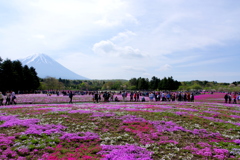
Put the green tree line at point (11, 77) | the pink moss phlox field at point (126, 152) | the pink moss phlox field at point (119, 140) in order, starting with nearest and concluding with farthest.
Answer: the pink moss phlox field at point (126, 152) < the pink moss phlox field at point (119, 140) < the green tree line at point (11, 77)

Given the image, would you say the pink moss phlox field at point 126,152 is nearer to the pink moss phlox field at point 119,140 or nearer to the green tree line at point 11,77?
the pink moss phlox field at point 119,140

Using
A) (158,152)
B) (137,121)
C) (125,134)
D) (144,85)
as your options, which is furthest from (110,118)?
(144,85)

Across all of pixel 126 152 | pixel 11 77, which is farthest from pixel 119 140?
pixel 11 77

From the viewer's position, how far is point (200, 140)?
12.5m

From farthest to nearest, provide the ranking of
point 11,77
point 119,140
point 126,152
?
1. point 11,77
2. point 119,140
3. point 126,152

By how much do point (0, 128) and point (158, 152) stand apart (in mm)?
12177

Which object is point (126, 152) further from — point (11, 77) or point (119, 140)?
point (11, 77)

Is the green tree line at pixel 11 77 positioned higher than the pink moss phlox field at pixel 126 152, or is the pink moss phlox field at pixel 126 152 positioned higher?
the green tree line at pixel 11 77

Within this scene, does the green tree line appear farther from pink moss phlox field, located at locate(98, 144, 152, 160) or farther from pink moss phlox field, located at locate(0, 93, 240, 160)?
pink moss phlox field, located at locate(98, 144, 152, 160)

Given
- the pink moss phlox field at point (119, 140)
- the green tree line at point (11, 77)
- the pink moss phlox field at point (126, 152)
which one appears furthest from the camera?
the green tree line at point (11, 77)

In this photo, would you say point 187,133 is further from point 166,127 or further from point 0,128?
point 0,128

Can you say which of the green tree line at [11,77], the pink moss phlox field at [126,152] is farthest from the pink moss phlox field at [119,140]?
the green tree line at [11,77]

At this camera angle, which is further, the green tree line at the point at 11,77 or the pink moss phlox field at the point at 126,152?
the green tree line at the point at 11,77

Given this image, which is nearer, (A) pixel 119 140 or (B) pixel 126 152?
(B) pixel 126 152
